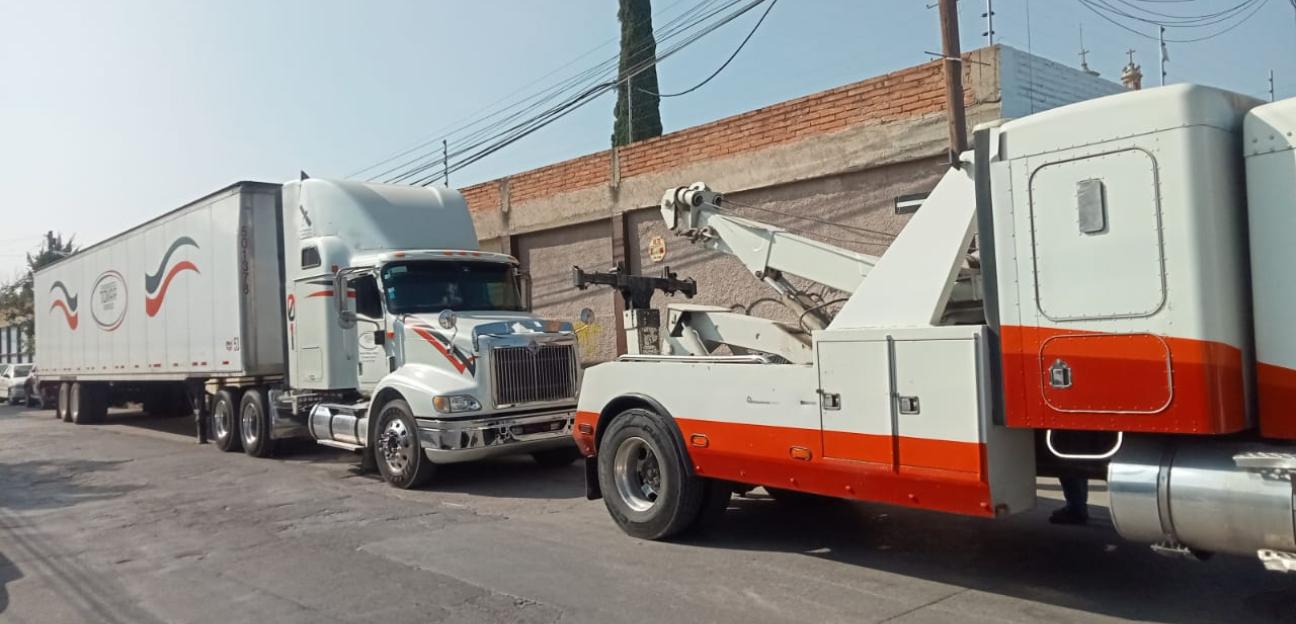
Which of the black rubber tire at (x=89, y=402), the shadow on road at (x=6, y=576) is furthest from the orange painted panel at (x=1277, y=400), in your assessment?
the black rubber tire at (x=89, y=402)

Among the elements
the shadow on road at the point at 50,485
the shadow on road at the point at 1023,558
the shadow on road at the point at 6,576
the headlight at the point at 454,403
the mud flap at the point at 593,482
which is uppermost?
the headlight at the point at 454,403

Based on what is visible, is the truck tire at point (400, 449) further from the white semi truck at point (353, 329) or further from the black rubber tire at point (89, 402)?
the black rubber tire at point (89, 402)

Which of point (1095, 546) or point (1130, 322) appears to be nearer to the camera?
point (1130, 322)

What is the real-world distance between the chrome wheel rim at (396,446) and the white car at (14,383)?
2842cm

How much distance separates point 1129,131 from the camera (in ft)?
15.0

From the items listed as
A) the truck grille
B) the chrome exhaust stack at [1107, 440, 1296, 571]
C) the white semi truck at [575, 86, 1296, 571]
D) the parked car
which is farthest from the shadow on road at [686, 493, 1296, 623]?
the parked car

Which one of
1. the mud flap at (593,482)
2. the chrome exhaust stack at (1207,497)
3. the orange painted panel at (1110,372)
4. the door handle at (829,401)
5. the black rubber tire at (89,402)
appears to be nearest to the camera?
the chrome exhaust stack at (1207,497)

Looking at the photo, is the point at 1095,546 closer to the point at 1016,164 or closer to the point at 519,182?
the point at 1016,164

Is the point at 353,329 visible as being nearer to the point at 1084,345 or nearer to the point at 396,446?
the point at 396,446

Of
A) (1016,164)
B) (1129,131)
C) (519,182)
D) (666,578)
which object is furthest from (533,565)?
(519,182)

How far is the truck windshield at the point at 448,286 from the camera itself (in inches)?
430

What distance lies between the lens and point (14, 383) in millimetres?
32469

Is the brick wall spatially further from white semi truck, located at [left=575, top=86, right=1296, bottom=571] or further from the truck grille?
white semi truck, located at [left=575, top=86, right=1296, bottom=571]

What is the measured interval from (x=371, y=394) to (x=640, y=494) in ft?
16.7
